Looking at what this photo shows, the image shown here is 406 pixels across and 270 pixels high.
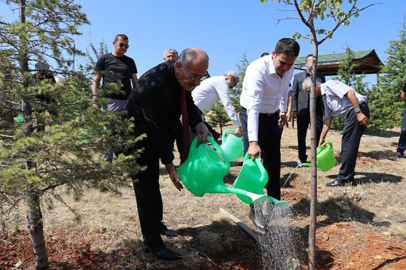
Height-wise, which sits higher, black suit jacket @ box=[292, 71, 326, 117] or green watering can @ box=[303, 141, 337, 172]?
black suit jacket @ box=[292, 71, 326, 117]

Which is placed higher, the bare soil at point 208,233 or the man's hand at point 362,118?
the man's hand at point 362,118

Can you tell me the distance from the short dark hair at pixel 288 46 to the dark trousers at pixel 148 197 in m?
1.32

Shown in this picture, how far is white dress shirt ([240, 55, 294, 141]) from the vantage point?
106 inches

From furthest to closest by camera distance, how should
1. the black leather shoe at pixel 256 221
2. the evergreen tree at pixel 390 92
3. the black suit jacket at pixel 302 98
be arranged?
the evergreen tree at pixel 390 92 < the black suit jacket at pixel 302 98 < the black leather shoe at pixel 256 221

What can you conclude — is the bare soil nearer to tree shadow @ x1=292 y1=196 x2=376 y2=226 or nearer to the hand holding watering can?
tree shadow @ x1=292 y1=196 x2=376 y2=226

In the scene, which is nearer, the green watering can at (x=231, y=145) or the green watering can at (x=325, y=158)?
the green watering can at (x=231, y=145)

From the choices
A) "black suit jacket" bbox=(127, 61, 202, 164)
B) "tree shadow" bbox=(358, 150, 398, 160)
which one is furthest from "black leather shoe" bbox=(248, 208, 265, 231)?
"tree shadow" bbox=(358, 150, 398, 160)

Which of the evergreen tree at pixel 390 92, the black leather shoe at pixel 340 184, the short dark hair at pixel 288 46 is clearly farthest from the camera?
the evergreen tree at pixel 390 92

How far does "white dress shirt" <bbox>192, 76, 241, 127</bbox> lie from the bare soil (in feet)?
3.94

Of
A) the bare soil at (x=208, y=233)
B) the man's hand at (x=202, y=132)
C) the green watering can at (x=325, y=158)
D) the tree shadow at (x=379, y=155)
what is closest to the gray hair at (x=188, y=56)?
the man's hand at (x=202, y=132)

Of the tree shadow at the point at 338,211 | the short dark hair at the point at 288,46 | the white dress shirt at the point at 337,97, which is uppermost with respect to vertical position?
the short dark hair at the point at 288,46

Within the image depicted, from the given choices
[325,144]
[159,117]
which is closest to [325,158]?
[325,144]

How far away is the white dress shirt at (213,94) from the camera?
4.21 metres

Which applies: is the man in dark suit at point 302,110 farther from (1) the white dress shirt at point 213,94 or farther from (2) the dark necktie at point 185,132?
(2) the dark necktie at point 185,132
